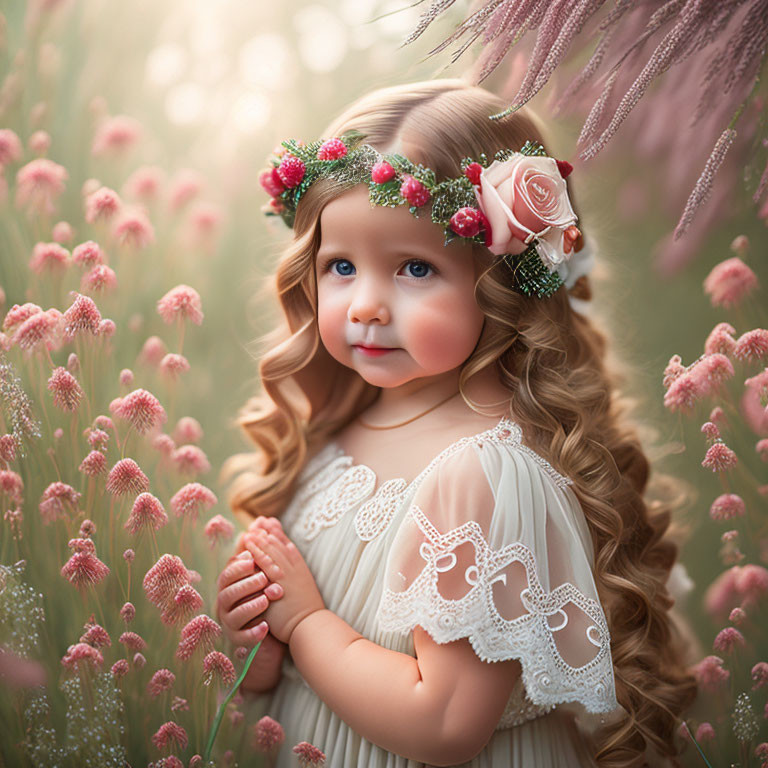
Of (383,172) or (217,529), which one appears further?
(217,529)

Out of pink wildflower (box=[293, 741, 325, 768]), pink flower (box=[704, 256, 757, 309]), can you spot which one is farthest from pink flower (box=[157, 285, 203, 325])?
pink flower (box=[704, 256, 757, 309])

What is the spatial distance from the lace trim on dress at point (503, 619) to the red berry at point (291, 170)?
572mm

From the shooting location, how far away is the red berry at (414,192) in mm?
1292

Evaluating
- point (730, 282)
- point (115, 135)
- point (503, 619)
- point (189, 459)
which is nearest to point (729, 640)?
point (503, 619)

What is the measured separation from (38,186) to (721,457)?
3.84ft

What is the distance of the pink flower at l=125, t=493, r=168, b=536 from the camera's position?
1.33 m

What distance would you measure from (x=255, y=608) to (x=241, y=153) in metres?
0.77

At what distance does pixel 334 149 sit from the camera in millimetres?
1365

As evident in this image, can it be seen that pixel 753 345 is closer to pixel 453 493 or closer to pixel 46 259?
pixel 453 493

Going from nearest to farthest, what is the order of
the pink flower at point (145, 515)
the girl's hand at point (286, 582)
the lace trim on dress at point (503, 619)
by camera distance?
the lace trim on dress at point (503, 619) → the pink flower at point (145, 515) → the girl's hand at point (286, 582)

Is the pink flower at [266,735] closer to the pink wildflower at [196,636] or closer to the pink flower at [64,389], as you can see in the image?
the pink wildflower at [196,636]

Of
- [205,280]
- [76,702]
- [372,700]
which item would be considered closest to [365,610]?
[372,700]

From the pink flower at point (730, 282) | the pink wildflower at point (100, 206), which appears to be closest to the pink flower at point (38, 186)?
the pink wildflower at point (100, 206)

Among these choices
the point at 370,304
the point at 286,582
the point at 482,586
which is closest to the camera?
the point at 482,586
